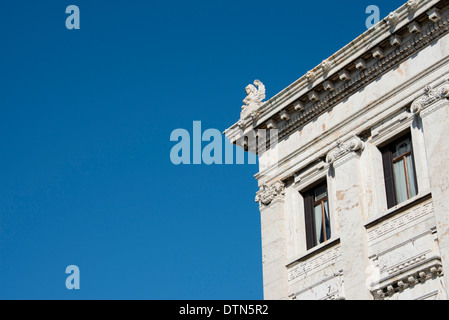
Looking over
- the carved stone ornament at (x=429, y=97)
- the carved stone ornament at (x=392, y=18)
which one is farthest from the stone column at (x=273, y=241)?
the carved stone ornament at (x=392, y=18)

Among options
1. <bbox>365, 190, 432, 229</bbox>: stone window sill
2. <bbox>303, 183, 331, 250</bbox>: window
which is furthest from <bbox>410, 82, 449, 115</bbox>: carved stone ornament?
<bbox>303, 183, 331, 250</bbox>: window

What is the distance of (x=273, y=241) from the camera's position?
33.2 m

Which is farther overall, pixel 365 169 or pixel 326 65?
pixel 326 65

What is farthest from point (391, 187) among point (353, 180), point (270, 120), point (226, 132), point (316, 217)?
A: point (226, 132)

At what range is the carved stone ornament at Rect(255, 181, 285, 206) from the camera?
33.8 meters

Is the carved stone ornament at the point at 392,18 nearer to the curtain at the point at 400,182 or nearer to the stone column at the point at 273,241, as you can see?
the curtain at the point at 400,182

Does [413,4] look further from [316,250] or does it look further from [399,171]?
[316,250]

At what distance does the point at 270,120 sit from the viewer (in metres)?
34.7

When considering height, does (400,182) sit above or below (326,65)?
below

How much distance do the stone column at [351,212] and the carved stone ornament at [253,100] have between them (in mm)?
3996

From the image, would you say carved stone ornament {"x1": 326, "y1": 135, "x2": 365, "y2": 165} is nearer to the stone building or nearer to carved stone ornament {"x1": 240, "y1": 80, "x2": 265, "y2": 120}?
the stone building

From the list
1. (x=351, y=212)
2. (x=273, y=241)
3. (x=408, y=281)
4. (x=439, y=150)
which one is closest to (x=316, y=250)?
(x=351, y=212)

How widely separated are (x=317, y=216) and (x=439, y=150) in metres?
5.63
